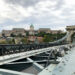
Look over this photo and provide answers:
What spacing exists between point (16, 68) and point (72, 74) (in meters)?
2.25

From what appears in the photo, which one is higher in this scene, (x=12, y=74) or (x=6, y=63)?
(x=12, y=74)

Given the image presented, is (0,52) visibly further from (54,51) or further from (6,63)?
(54,51)

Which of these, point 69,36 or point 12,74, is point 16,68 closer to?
point 12,74

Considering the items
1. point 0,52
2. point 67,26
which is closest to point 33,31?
point 67,26

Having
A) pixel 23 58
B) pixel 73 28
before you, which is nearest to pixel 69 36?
pixel 73 28

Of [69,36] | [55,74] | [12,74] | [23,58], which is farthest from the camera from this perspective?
[69,36]

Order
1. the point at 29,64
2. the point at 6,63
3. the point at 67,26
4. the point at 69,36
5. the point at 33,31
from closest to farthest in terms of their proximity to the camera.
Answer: the point at 6,63 < the point at 29,64 < the point at 69,36 < the point at 67,26 < the point at 33,31

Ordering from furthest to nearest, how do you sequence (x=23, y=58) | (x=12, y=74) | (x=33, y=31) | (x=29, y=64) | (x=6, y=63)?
(x=33, y=31) < (x=23, y=58) < (x=29, y=64) < (x=6, y=63) < (x=12, y=74)

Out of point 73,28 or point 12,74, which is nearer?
point 12,74

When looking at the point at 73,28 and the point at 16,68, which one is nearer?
the point at 16,68

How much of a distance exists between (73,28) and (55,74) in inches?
3212

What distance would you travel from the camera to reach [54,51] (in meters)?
4.56

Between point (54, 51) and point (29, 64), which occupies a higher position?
point (54, 51)

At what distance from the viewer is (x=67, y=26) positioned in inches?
3334
